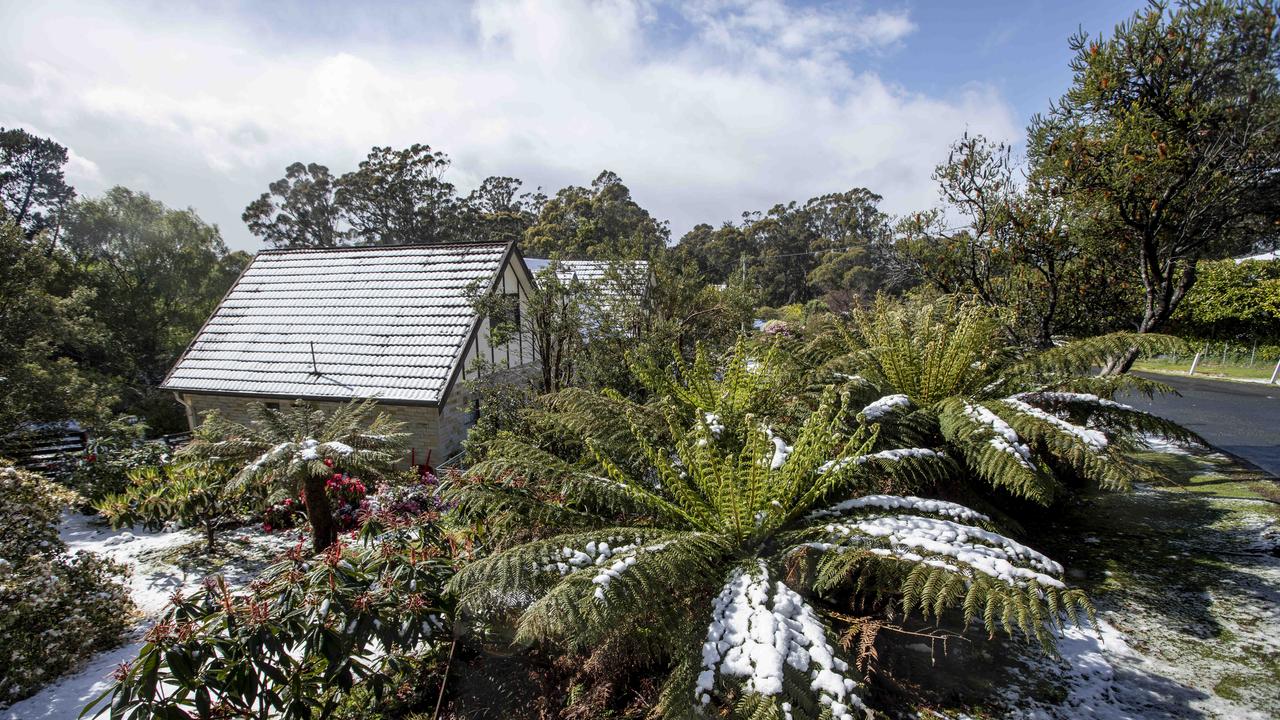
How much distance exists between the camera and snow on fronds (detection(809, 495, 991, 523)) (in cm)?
274

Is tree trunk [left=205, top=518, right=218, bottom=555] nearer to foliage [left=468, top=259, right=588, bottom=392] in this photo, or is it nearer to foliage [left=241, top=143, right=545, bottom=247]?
foliage [left=468, top=259, right=588, bottom=392]

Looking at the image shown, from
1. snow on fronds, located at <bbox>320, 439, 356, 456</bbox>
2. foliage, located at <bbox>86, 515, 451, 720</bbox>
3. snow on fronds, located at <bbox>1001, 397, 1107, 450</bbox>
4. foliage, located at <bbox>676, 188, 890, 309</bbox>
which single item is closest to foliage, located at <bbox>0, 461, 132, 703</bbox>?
foliage, located at <bbox>86, 515, 451, 720</bbox>

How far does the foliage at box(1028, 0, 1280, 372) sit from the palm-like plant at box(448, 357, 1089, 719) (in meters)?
3.19

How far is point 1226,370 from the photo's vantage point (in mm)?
12383

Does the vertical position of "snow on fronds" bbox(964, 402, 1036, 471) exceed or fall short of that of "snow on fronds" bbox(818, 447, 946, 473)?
it exceeds it

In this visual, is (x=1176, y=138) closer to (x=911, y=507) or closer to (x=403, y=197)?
(x=911, y=507)

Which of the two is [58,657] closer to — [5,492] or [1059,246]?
[5,492]

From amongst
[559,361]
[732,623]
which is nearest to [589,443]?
[732,623]

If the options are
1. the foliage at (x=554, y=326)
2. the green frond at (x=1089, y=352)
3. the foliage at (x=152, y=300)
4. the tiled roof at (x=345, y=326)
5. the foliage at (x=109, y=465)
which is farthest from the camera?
the foliage at (x=152, y=300)

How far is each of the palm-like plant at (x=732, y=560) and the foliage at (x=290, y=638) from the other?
12.4 inches

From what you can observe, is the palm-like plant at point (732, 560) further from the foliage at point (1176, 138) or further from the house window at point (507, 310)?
the house window at point (507, 310)

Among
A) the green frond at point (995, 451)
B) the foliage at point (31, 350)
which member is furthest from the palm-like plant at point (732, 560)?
the foliage at point (31, 350)

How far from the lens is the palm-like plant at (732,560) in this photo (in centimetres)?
195

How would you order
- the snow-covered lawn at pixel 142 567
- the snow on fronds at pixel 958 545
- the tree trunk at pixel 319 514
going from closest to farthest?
the snow on fronds at pixel 958 545 → the snow-covered lawn at pixel 142 567 → the tree trunk at pixel 319 514
